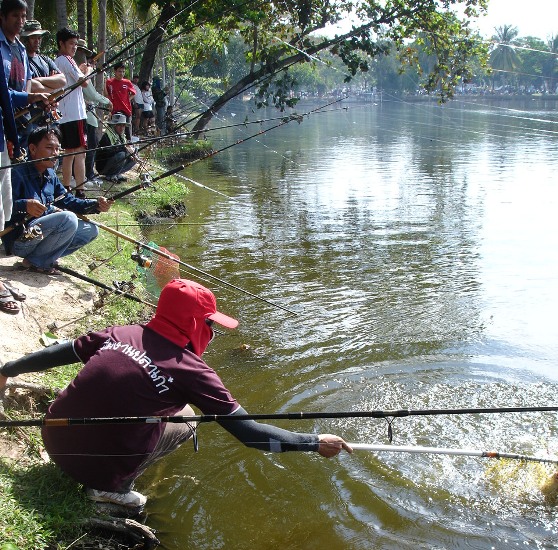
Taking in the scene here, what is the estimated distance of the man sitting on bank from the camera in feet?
18.7

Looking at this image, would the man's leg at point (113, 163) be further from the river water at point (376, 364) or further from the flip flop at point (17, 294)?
the flip flop at point (17, 294)

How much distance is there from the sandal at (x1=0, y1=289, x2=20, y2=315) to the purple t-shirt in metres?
1.83

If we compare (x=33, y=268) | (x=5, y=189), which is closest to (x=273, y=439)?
(x=5, y=189)

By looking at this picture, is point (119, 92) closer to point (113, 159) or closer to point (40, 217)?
→ point (113, 159)

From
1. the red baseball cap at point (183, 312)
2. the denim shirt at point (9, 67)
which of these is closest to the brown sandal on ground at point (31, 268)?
the denim shirt at point (9, 67)

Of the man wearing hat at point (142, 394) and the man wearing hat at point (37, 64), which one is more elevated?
the man wearing hat at point (37, 64)

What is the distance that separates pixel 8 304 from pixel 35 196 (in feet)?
4.22

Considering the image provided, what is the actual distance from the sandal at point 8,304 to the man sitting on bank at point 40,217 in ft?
2.55

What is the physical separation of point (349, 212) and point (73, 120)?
594 cm

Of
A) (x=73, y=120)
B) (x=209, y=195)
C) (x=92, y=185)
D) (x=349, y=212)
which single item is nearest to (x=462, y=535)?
(x=73, y=120)

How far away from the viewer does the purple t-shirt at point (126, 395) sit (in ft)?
10.3

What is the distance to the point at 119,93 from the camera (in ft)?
44.4

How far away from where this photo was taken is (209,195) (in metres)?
14.9

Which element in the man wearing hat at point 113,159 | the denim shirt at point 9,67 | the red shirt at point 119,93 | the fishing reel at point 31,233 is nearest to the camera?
the denim shirt at point 9,67
